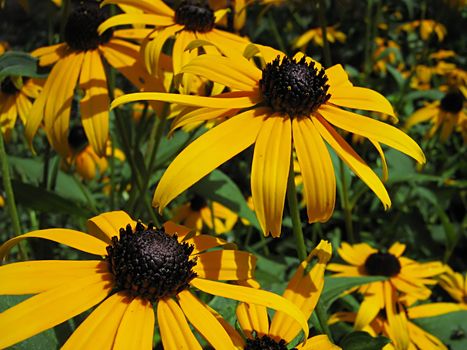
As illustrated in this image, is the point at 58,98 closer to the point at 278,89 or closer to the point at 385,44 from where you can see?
the point at 278,89

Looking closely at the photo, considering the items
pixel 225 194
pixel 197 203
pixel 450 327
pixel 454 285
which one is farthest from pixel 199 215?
pixel 450 327

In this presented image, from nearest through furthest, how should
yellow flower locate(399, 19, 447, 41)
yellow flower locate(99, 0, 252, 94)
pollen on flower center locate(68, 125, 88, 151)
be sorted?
yellow flower locate(99, 0, 252, 94) → pollen on flower center locate(68, 125, 88, 151) → yellow flower locate(399, 19, 447, 41)

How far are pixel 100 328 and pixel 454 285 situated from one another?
1539 millimetres

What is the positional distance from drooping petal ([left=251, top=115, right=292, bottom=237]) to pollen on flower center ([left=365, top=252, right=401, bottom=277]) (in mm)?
878

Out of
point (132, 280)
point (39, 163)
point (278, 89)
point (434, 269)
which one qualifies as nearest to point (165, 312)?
point (132, 280)

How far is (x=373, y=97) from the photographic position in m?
1.30

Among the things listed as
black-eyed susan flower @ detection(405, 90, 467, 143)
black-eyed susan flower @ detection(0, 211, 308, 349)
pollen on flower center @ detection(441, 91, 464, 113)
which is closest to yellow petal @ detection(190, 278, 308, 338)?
black-eyed susan flower @ detection(0, 211, 308, 349)

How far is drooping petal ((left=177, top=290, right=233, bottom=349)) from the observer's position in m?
0.95

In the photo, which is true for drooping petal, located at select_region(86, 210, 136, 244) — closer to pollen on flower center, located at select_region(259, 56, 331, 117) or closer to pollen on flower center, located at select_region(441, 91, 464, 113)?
pollen on flower center, located at select_region(259, 56, 331, 117)

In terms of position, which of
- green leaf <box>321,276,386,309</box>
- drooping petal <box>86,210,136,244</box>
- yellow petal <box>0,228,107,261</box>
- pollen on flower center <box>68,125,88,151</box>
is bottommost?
green leaf <box>321,276,386,309</box>

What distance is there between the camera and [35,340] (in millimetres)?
1053

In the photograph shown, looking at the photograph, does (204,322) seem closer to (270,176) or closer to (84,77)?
(270,176)

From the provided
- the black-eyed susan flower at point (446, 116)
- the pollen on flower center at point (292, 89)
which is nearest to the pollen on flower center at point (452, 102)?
the black-eyed susan flower at point (446, 116)

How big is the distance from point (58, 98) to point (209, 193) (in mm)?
540
